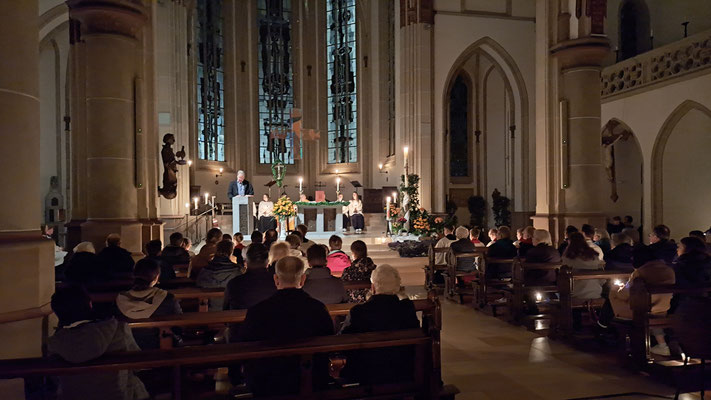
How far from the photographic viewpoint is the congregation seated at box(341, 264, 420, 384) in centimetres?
312

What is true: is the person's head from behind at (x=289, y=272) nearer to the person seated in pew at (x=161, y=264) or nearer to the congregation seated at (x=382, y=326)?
the congregation seated at (x=382, y=326)

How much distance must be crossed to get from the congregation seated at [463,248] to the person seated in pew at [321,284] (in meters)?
4.20

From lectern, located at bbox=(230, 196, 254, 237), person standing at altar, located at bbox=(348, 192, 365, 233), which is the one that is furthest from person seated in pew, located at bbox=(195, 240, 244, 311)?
person standing at altar, located at bbox=(348, 192, 365, 233)

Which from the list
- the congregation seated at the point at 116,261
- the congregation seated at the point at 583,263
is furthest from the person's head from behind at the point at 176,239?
the congregation seated at the point at 583,263

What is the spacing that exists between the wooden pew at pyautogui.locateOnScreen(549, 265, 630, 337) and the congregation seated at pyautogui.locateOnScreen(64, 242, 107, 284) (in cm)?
488

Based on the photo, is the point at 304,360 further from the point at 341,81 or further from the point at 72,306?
the point at 341,81

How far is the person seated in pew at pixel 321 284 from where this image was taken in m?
4.52

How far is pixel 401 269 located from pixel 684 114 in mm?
8758

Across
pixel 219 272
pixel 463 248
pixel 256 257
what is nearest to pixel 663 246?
pixel 463 248

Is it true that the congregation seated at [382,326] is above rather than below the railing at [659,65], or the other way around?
below

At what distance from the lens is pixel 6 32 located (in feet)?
10.7

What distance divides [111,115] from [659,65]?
13329 mm

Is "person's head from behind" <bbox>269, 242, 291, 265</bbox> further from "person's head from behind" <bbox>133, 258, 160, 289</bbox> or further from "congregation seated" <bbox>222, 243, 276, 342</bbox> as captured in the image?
"person's head from behind" <bbox>133, 258, 160, 289</bbox>

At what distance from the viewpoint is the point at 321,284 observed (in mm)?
4516
